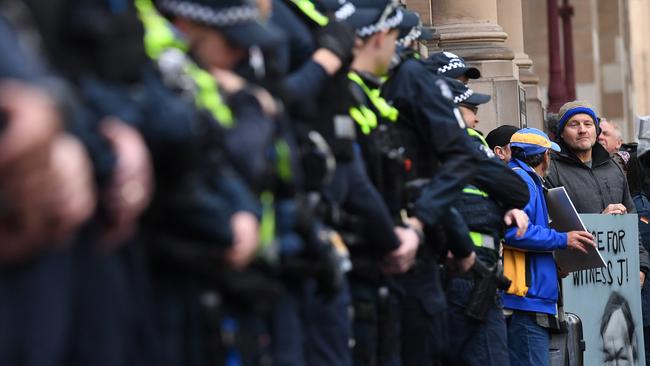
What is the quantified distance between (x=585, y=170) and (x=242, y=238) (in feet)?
28.8

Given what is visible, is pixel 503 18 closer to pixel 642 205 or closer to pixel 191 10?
pixel 642 205

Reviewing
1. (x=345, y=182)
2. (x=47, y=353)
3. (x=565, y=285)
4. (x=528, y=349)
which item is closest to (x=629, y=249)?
(x=565, y=285)

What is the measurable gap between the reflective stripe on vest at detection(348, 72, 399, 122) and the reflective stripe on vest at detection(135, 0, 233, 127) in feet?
8.30

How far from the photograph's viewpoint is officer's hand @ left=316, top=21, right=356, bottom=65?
6930 millimetres

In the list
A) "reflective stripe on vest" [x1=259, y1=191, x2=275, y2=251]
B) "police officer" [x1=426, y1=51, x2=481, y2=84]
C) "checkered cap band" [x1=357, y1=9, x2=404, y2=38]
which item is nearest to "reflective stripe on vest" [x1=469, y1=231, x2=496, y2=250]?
"police officer" [x1=426, y1=51, x2=481, y2=84]

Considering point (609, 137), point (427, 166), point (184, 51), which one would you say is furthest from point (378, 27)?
point (609, 137)

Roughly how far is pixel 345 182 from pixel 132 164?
2.67 metres

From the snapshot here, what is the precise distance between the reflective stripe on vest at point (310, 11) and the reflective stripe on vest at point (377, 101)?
0.59m

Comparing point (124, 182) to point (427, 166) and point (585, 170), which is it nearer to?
point (427, 166)

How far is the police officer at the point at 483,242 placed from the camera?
32.0 feet

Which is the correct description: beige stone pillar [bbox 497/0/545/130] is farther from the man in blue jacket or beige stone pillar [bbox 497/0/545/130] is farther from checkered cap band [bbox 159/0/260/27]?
checkered cap band [bbox 159/0/260/27]

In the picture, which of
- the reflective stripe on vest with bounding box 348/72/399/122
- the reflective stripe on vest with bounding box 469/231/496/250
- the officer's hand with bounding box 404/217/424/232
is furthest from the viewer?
the reflective stripe on vest with bounding box 469/231/496/250

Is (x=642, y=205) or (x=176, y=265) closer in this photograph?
(x=176, y=265)

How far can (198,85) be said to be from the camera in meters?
5.34
